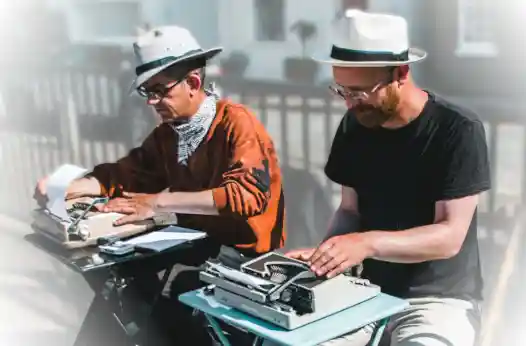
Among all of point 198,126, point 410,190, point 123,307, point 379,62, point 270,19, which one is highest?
point 270,19

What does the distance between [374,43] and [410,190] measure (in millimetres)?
416

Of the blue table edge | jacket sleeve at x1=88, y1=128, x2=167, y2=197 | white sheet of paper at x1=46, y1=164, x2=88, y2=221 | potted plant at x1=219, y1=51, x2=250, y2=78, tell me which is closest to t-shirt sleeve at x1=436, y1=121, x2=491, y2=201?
the blue table edge

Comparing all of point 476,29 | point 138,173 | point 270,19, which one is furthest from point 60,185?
point 476,29

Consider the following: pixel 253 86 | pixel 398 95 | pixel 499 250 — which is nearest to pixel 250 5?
pixel 253 86

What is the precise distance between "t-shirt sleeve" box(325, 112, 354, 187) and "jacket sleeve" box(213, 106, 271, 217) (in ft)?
0.67

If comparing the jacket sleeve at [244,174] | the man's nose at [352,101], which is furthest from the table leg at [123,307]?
the man's nose at [352,101]

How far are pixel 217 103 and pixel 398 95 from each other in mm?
658

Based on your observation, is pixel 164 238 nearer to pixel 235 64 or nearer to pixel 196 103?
pixel 196 103

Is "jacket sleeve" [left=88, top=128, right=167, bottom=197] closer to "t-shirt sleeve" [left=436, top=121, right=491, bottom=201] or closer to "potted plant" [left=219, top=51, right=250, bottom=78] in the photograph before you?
"potted plant" [left=219, top=51, right=250, bottom=78]

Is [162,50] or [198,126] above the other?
[162,50]

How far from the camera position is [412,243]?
5.98 feet

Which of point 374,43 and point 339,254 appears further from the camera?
point 374,43

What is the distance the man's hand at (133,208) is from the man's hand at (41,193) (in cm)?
27

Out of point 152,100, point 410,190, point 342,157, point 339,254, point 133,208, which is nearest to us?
point 339,254
